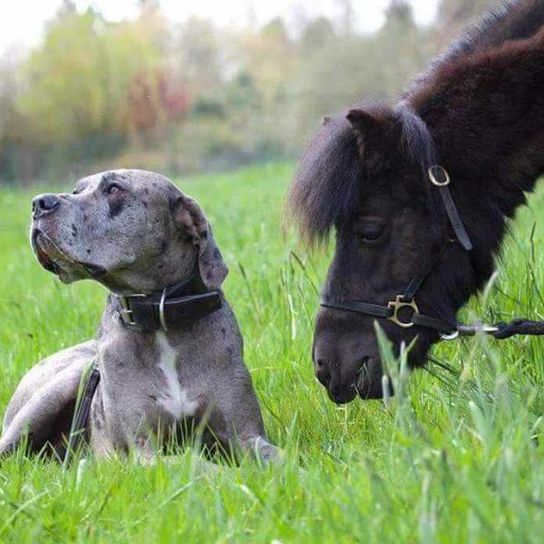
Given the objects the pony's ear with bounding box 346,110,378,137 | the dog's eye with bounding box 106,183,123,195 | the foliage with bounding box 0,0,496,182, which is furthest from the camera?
the foliage with bounding box 0,0,496,182

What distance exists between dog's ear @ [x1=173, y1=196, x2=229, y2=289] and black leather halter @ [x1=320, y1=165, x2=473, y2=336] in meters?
0.62

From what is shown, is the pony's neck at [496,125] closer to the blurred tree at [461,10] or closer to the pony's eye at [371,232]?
the pony's eye at [371,232]

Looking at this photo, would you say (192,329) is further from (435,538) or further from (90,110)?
(90,110)

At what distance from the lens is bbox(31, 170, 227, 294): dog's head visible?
153 inches

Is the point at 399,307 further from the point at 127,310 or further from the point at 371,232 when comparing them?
the point at 127,310

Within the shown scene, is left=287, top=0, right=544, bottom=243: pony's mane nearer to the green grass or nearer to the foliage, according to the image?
the green grass

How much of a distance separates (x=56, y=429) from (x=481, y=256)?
6.88 feet

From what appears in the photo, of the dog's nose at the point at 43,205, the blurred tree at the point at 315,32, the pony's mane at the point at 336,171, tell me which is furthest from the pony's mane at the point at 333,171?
the blurred tree at the point at 315,32

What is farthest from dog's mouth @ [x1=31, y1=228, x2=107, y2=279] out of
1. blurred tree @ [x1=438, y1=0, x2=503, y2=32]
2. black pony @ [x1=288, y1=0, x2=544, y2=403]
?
blurred tree @ [x1=438, y1=0, x2=503, y2=32]

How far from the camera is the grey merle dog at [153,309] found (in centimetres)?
393

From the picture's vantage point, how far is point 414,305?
3598 millimetres

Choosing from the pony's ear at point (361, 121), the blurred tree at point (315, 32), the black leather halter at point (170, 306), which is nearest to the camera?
the pony's ear at point (361, 121)

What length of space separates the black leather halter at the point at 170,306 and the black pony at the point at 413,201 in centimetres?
54

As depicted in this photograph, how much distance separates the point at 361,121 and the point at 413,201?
0.34 m
